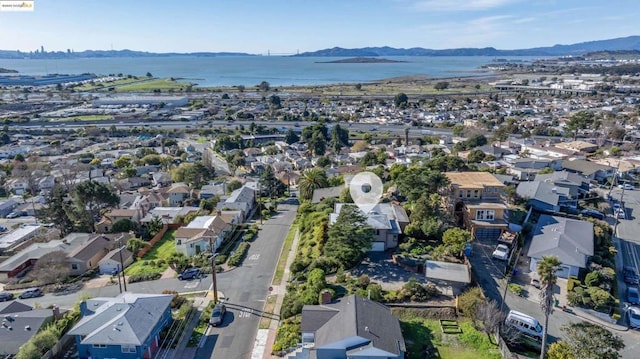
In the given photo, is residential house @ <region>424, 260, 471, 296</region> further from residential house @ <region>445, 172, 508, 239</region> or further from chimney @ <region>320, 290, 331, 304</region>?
residential house @ <region>445, 172, 508, 239</region>

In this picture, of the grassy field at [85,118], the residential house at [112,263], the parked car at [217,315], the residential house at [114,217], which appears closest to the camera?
the parked car at [217,315]

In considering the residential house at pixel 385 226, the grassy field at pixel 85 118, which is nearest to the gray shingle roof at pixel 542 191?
the residential house at pixel 385 226

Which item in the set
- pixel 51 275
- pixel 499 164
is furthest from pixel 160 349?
pixel 499 164

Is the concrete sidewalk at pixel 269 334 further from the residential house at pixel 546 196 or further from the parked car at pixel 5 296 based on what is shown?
the residential house at pixel 546 196

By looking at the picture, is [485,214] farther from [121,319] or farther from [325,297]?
[121,319]

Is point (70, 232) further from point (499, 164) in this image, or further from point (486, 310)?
point (499, 164)

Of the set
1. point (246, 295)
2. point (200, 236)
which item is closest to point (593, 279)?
point (246, 295)
